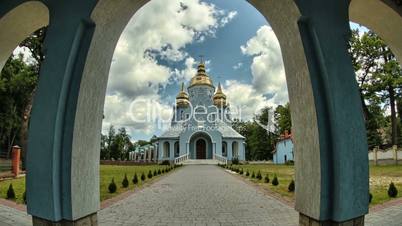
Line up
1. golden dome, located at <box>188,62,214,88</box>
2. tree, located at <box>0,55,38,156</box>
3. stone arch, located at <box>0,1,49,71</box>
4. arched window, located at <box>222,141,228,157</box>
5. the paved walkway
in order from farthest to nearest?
golden dome, located at <box>188,62,214,88</box>
arched window, located at <box>222,141,228,157</box>
tree, located at <box>0,55,38,156</box>
the paved walkway
stone arch, located at <box>0,1,49,71</box>

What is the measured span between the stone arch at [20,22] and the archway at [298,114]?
0.86m

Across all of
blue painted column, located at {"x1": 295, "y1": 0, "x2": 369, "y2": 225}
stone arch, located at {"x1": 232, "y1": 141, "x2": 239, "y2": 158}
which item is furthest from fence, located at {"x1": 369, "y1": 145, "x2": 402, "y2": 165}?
blue painted column, located at {"x1": 295, "y1": 0, "x2": 369, "y2": 225}

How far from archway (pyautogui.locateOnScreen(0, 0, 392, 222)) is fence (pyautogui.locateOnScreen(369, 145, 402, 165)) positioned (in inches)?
992

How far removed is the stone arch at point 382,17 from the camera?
18.1ft

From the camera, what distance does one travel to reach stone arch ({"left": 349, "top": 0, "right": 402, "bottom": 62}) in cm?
551

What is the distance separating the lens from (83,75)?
4711 mm

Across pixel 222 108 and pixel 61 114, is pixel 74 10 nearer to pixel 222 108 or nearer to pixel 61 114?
pixel 61 114

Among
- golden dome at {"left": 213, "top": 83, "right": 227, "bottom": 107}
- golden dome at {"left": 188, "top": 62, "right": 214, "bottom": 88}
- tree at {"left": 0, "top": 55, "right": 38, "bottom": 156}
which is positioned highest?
golden dome at {"left": 188, "top": 62, "right": 214, "bottom": 88}

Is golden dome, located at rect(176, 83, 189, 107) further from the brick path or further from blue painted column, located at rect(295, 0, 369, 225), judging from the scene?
blue painted column, located at rect(295, 0, 369, 225)

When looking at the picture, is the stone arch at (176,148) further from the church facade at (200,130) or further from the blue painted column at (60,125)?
the blue painted column at (60,125)

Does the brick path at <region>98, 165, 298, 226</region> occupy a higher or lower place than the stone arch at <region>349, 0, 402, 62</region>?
lower

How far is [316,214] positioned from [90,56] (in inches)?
151

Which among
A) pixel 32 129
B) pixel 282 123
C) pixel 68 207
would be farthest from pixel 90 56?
pixel 282 123

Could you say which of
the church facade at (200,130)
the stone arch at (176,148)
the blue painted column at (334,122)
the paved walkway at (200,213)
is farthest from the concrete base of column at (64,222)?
the stone arch at (176,148)
